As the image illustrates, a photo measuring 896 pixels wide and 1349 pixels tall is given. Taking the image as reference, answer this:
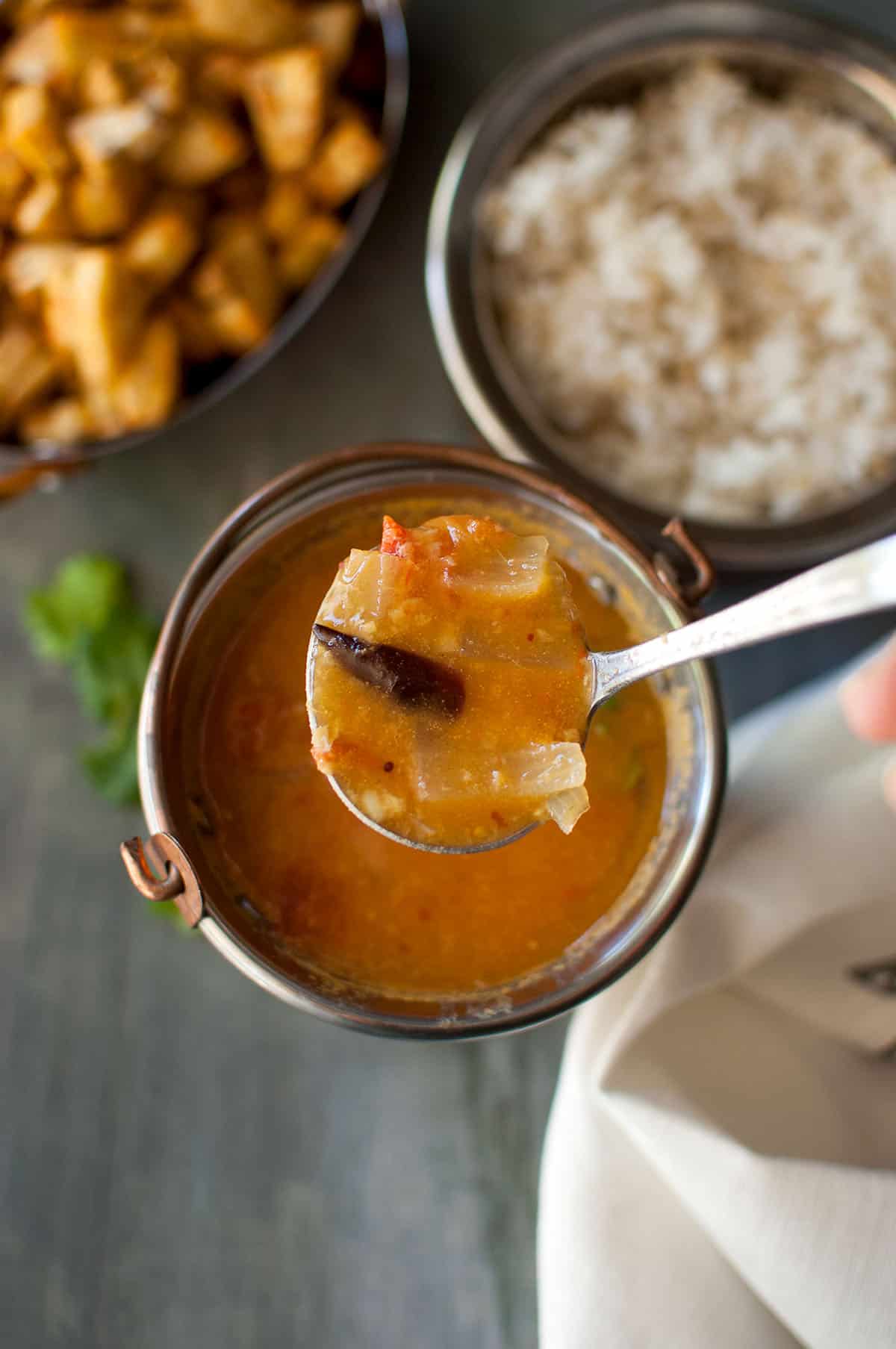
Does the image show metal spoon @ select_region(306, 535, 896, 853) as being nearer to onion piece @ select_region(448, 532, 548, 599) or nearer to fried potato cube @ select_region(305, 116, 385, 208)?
onion piece @ select_region(448, 532, 548, 599)

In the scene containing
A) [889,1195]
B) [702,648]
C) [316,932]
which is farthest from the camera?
[889,1195]

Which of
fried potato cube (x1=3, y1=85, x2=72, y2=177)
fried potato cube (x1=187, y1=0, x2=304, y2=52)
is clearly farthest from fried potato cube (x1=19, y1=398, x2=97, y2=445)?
fried potato cube (x1=187, y1=0, x2=304, y2=52)

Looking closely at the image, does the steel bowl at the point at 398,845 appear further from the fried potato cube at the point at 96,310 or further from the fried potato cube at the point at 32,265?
the fried potato cube at the point at 32,265

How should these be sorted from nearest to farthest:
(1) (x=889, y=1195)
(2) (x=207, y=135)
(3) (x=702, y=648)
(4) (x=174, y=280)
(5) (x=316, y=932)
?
(3) (x=702, y=648) → (5) (x=316, y=932) → (1) (x=889, y=1195) → (2) (x=207, y=135) → (4) (x=174, y=280)

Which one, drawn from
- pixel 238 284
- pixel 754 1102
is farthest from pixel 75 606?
pixel 754 1102

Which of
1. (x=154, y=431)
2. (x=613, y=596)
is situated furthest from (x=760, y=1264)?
(x=154, y=431)

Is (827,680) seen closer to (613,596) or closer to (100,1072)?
(613,596)

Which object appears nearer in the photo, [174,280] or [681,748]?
[681,748]
